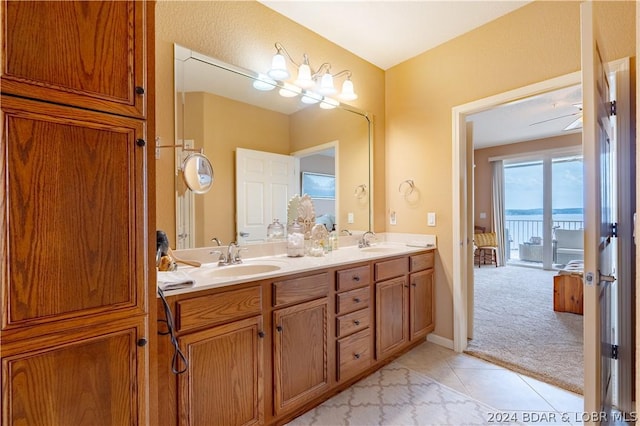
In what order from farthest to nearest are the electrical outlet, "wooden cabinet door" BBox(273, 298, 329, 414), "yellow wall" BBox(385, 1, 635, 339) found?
the electrical outlet → "yellow wall" BBox(385, 1, 635, 339) → "wooden cabinet door" BBox(273, 298, 329, 414)

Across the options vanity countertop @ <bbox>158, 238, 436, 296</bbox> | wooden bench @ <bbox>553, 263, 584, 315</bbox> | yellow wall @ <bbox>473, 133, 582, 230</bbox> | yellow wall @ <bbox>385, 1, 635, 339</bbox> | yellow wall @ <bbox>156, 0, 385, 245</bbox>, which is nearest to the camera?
vanity countertop @ <bbox>158, 238, 436, 296</bbox>

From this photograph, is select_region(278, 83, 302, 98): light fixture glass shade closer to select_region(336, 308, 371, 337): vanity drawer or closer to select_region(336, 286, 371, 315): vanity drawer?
select_region(336, 286, 371, 315): vanity drawer

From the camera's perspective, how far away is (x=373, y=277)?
7.07 feet

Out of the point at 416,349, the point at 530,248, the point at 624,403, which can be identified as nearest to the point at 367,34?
the point at 416,349

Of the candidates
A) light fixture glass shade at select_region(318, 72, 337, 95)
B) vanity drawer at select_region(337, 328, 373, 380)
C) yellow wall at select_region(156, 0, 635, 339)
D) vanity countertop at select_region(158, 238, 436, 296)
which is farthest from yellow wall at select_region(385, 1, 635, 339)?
vanity drawer at select_region(337, 328, 373, 380)

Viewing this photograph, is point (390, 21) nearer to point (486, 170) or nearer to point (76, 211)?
point (76, 211)

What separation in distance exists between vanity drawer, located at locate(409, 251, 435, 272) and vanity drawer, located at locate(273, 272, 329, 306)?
0.97m

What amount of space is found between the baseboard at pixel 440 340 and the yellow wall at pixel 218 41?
234 cm

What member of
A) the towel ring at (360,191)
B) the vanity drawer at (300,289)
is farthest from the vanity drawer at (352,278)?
the towel ring at (360,191)

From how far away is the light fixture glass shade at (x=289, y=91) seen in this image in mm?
2281

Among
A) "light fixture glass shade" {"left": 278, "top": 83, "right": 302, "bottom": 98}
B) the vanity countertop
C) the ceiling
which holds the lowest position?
the vanity countertop

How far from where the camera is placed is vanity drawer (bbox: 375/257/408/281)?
219cm

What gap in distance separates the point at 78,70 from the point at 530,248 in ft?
24.8

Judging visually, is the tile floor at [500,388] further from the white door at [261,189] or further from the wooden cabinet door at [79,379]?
the wooden cabinet door at [79,379]
